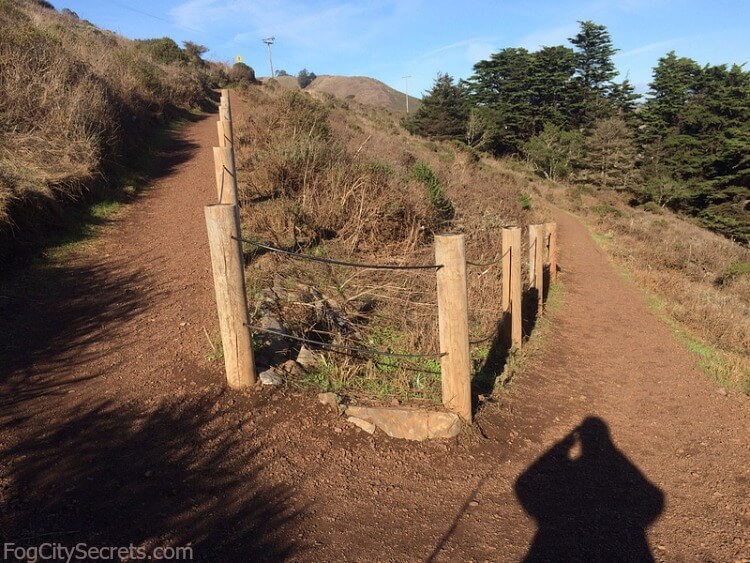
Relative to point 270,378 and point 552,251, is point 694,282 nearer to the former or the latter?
point 552,251

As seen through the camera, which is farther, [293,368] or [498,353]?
[498,353]

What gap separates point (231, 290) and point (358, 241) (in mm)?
4567

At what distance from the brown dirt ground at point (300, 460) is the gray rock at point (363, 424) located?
0.09 metres

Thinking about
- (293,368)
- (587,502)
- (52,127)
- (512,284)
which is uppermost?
(52,127)

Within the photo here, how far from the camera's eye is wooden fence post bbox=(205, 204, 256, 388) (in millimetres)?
3682

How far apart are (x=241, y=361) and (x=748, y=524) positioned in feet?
12.2

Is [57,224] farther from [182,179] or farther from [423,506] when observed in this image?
[423,506]

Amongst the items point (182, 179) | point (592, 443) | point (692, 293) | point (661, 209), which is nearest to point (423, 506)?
point (592, 443)

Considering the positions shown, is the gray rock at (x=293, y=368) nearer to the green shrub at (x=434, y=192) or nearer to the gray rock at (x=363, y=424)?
the gray rock at (x=363, y=424)

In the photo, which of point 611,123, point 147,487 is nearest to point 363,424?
point 147,487

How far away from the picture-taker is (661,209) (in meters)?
30.4

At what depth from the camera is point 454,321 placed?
12.2ft

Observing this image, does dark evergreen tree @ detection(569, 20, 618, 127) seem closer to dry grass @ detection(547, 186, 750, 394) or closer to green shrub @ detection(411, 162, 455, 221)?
dry grass @ detection(547, 186, 750, 394)

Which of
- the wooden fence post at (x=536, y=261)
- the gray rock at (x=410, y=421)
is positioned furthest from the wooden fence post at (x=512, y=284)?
the gray rock at (x=410, y=421)
